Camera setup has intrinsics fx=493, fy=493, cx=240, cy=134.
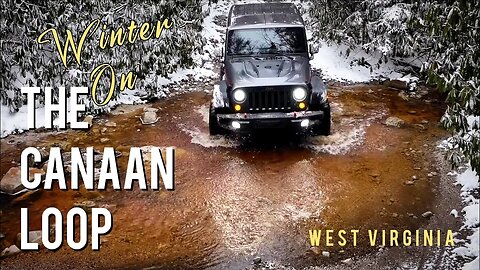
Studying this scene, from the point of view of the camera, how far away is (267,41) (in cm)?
886

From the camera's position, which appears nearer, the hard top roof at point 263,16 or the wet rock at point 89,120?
the hard top roof at point 263,16

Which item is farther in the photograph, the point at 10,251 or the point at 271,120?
the point at 271,120

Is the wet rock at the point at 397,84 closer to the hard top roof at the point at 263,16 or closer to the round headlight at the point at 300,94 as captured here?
the hard top roof at the point at 263,16

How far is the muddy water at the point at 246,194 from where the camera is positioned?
18.5 feet

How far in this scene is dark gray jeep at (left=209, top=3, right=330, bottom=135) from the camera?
7.94 meters

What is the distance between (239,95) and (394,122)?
3.25 metres

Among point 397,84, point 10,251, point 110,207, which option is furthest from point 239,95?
point 397,84

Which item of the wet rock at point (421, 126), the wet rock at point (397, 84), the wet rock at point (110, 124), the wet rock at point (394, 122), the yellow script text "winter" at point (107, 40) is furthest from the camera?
the wet rock at point (397, 84)

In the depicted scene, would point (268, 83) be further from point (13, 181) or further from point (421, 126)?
point (13, 181)

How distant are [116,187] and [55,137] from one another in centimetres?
233

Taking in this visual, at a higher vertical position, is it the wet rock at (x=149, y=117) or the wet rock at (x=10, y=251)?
the wet rock at (x=149, y=117)

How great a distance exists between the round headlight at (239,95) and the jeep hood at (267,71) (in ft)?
0.32

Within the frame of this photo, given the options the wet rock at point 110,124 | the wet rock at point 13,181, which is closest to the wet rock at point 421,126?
the wet rock at point 110,124

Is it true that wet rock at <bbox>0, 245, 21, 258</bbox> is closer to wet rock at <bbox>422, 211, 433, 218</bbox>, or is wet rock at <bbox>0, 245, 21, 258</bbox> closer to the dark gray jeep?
the dark gray jeep
